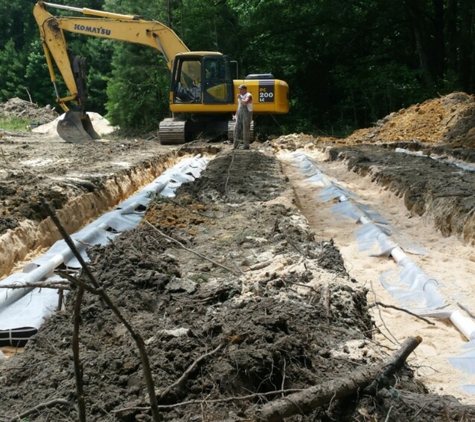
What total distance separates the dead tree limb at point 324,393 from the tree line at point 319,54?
22.0 metres

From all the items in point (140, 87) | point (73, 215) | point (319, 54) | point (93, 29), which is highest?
point (93, 29)

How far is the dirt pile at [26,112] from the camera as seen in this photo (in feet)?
97.8

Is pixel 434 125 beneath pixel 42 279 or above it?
above

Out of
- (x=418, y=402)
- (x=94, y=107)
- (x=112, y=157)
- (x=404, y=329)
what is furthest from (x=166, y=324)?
(x=94, y=107)

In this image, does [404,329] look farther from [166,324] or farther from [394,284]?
[166,324]

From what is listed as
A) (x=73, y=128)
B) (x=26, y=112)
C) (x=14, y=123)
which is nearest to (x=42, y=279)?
(x=73, y=128)

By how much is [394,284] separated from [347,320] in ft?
6.59

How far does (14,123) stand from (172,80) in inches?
500

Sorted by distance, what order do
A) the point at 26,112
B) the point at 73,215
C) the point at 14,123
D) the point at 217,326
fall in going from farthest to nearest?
the point at 26,112 → the point at 14,123 → the point at 73,215 → the point at 217,326

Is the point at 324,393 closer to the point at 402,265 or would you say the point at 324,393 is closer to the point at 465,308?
the point at 465,308

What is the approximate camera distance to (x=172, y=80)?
Answer: 1781 centimetres

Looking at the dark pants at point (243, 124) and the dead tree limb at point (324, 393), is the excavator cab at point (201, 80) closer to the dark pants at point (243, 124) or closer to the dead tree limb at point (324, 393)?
A: the dark pants at point (243, 124)

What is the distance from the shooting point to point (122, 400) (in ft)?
8.92

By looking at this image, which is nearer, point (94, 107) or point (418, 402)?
point (418, 402)
